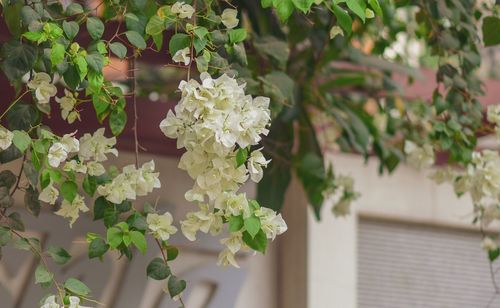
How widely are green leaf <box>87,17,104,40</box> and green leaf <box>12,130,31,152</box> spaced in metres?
0.31

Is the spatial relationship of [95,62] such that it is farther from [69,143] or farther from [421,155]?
[421,155]

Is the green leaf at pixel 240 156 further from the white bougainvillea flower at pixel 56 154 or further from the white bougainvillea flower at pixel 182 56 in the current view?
the white bougainvillea flower at pixel 56 154

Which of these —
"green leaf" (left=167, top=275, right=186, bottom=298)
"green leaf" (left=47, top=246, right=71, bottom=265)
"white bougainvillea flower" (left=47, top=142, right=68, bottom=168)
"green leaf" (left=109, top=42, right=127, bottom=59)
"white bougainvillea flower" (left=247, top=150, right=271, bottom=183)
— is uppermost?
"green leaf" (left=109, top=42, right=127, bottom=59)

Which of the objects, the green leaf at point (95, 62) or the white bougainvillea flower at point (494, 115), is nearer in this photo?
the green leaf at point (95, 62)

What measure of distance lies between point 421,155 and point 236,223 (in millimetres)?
1370

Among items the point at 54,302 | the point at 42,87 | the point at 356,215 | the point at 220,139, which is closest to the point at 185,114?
the point at 220,139

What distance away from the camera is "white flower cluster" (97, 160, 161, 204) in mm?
2934

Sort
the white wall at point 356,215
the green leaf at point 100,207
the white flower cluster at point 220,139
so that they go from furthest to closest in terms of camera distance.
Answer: the white wall at point 356,215
the green leaf at point 100,207
the white flower cluster at point 220,139

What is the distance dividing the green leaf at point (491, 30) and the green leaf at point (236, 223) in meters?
1.23

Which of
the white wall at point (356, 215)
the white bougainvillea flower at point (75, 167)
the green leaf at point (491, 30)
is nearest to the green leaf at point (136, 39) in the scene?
the white bougainvillea flower at point (75, 167)

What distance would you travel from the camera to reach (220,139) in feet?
8.86

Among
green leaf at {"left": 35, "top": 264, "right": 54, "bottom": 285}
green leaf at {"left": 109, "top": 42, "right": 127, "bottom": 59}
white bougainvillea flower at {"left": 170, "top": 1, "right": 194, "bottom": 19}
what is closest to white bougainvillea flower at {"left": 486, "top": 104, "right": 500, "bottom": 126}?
white bougainvillea flower at {"left": 170, "top": 1, "right": 194, "bottom": 19}

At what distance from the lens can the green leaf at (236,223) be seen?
278cm

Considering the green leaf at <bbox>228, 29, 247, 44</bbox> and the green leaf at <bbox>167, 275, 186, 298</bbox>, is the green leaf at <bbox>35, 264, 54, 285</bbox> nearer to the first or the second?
the green leaf at <bbox>167, 275, 186, 298</bbox>
